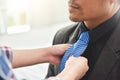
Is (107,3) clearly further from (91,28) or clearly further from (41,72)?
(41,72)

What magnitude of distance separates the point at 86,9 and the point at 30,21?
4.32 feet

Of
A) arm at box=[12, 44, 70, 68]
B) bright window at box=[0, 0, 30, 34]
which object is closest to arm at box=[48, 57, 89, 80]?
arm at box=[12, 44, 70, 68]

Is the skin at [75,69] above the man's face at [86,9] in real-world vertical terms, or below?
below

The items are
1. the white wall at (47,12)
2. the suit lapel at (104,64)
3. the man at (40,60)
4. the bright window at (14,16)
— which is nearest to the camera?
the man at (40,60)

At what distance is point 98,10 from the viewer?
46.1 inches

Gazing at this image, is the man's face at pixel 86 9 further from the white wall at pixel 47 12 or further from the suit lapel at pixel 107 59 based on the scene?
the white wall at pixel 47 12

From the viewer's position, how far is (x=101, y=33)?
1167mm

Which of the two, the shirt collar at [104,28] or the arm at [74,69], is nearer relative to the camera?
the arm at [74,69]

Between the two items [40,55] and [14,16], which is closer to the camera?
[40,55]

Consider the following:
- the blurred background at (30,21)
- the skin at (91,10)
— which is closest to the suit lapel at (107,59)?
the skin at (91,10)

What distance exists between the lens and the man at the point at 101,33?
111 centimetres

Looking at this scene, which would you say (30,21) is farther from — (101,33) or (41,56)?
(101,33)

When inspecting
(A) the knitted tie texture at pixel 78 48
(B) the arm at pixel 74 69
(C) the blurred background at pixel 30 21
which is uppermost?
(A) the knitted tie texture at pixel 78 48

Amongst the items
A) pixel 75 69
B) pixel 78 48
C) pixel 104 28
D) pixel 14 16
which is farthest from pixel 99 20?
pixel 14 16
